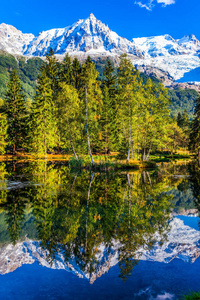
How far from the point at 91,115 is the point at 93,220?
26770 millimetres

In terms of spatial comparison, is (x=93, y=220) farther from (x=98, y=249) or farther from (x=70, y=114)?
(x=70, y=114)

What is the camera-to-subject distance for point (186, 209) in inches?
591

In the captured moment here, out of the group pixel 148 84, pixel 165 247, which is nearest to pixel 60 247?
pixel 165 247

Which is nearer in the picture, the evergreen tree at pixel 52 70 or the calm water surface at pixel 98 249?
the calm water surface at pixel 98 249

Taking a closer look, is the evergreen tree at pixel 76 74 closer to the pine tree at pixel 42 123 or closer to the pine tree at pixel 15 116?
the pine tree at pixel 42 123

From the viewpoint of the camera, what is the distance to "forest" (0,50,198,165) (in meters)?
38.3

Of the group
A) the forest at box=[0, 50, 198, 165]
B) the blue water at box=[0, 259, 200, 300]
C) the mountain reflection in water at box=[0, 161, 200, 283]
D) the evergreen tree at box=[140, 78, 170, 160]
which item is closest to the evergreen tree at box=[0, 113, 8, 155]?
the forest at box=[0, 50, 198, 165]

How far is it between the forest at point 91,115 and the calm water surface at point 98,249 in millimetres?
23634

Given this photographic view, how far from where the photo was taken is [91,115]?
37000 mm

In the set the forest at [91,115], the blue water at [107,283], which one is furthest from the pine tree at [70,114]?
the blue water at [107,283]

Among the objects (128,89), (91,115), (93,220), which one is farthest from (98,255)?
(128,89)

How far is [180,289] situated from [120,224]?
15.9ft

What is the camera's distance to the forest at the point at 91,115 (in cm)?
3828

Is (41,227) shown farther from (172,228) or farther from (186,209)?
(186,209)
